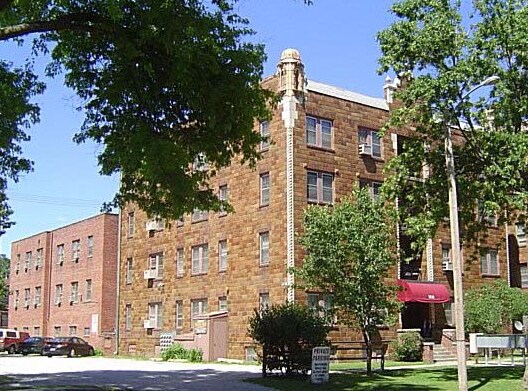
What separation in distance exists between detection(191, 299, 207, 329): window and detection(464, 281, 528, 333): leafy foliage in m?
13.8

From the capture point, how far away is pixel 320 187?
3750cm

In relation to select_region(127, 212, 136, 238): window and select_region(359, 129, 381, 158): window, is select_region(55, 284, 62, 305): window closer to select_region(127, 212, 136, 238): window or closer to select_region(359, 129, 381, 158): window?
select_region(127, 212, 136, 238): window

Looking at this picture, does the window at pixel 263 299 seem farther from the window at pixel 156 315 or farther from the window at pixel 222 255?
the window at pixel 156 315

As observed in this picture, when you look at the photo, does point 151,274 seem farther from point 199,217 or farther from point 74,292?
point 74,292

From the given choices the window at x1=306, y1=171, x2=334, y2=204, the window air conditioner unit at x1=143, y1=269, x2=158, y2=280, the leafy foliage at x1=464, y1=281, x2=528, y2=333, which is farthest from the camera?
the window air conditioner unit at x1=143, y1=269, x2=158, y2=280

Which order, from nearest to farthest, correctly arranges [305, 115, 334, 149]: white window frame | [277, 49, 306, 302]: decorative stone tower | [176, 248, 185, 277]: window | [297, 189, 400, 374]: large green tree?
1. [297, 189, 400, 374]: large green tree
2. [277, 49, 306, 302]: decorative stone tower
3. [305, 115, 334, 149]: white window frame
4. [176, 248, 185, 277]: window

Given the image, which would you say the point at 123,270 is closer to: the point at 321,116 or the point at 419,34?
the point at 321,116

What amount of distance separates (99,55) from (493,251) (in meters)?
34.7

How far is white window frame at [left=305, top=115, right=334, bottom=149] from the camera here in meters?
37.5

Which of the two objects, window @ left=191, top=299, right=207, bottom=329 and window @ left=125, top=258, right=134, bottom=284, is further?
window @ left=125, top=258, right=134, bottom=284

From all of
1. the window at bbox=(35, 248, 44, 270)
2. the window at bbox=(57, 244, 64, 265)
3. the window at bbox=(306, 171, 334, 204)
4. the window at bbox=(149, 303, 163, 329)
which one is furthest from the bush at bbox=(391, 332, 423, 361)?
the window at bbox=(35, 248, 44, 270)

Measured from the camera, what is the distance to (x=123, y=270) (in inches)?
1970

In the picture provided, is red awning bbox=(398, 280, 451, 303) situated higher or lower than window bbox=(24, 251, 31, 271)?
lower

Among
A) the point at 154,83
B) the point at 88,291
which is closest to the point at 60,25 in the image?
the point at 154,83
